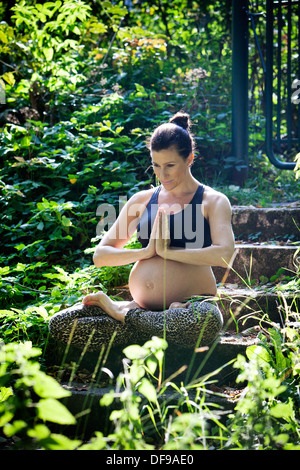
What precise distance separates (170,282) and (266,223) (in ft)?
5.84

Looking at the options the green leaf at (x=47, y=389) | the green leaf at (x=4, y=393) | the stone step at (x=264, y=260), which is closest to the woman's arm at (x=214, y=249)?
the stone step at (x=264, y=260)

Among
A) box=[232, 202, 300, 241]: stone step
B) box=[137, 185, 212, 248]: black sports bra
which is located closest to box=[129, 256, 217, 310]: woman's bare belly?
box=[137, 185, 212, 248]: black sports bra

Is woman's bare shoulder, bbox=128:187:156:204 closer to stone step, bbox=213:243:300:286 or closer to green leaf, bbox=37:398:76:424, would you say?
stone step, bbox=213:243:300:286

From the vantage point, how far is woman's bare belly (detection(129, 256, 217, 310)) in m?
2.66

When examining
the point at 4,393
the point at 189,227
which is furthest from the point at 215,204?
the point at 4,393

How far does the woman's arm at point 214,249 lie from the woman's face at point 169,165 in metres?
0.22

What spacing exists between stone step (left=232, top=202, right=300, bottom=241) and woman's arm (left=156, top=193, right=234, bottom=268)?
1520 millimetres

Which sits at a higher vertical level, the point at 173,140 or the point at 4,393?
the point at 173,140

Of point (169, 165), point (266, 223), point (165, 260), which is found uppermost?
point (169, 165)

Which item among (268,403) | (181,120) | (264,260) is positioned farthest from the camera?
(264,260)

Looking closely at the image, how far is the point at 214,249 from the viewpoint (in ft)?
8.40

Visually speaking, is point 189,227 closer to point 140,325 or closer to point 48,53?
point 140,325

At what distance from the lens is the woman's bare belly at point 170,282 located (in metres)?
2.66

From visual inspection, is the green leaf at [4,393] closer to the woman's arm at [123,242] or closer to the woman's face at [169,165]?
the woman's arm at [123,242]
